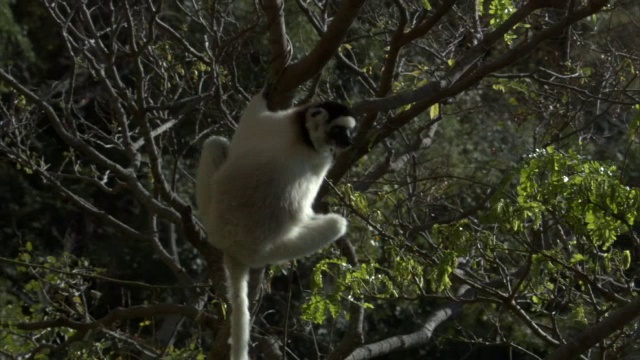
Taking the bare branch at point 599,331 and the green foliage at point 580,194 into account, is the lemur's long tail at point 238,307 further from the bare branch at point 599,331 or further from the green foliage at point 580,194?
the bare branch at point 599,331

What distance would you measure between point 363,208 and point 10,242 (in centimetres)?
965

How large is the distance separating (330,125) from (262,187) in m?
0.52

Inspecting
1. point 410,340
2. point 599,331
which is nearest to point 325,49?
point 599,331

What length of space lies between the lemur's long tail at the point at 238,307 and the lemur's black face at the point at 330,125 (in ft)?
2.78

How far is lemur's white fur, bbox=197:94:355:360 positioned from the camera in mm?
5406

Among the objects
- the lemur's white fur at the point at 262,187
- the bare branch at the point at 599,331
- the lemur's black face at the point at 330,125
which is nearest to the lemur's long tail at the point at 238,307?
the lemur's white fur at the point at 262,187

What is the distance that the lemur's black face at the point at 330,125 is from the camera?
5.27m

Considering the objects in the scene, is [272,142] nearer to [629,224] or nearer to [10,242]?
[629,224]

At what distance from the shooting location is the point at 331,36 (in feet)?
15.0

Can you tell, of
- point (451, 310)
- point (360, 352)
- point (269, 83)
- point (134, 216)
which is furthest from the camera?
point (134, 216)

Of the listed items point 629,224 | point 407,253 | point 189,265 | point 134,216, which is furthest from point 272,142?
point 134,216

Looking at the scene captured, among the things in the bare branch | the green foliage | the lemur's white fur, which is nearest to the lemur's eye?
the lemur's white fur

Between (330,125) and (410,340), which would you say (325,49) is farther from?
(410,340)

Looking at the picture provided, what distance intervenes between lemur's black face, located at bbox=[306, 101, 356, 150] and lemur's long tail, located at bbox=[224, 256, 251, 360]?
2.78 ft
